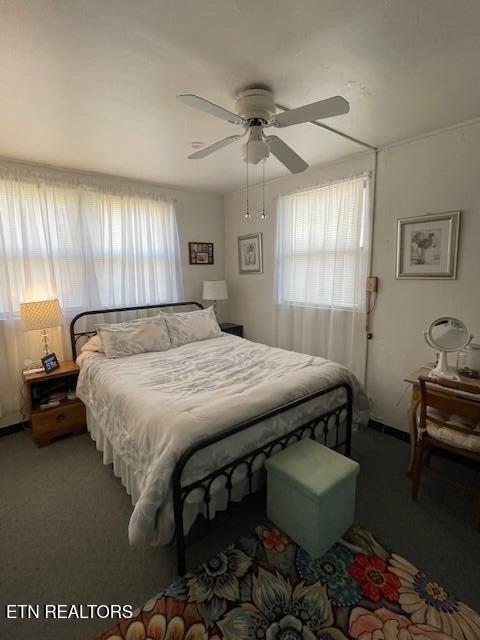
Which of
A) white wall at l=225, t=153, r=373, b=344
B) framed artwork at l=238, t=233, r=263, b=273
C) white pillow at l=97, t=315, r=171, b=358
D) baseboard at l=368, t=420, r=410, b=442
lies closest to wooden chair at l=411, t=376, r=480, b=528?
baseboard at l=368, t=420, r=410, b=442

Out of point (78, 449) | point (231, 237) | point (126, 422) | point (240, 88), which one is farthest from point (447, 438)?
point (231, 237)

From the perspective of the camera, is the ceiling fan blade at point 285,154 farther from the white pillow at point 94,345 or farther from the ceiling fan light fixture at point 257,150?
the white pillow at point 94,345

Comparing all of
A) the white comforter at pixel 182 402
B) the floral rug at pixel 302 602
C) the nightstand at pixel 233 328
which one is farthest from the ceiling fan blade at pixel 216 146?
the nightstand at pixel 233 328

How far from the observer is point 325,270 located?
322 centimetres

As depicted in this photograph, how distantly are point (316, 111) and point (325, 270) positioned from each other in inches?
73.2

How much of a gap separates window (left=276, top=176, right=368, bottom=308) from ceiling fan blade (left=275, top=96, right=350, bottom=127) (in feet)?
4.78

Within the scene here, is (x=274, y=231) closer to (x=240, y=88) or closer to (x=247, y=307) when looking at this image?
(x=247, y=307)

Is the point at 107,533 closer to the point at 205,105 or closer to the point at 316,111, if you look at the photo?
the point at 205,105

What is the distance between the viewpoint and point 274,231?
369 centimetres

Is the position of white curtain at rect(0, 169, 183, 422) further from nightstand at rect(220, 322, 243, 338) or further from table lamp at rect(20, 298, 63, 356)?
nightstand at rect(220, 322, 243, 338)

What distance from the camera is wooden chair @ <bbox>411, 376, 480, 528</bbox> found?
1.80 meters

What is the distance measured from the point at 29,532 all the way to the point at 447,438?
8.47ft

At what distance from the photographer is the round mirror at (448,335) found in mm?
2148

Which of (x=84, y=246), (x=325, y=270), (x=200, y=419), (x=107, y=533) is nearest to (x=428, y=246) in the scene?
(x=325, y=270)
